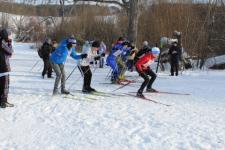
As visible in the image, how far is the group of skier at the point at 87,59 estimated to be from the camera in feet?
35.0

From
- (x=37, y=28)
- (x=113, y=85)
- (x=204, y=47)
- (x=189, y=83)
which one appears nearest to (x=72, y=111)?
(x=113, y=85)

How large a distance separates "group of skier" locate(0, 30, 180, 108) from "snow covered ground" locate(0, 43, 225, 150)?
519 millimetres

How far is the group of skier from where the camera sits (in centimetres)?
1066

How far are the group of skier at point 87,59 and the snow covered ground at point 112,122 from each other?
519mm

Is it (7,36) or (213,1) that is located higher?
(213,1)

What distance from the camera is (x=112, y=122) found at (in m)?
9.40

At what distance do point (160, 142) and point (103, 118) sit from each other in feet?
7.21

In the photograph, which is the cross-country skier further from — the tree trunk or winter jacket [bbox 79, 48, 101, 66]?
the tree trunk

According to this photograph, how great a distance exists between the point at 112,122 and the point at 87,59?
3.97 m

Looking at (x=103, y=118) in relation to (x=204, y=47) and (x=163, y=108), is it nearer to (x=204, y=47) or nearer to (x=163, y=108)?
(x=163, y=108)

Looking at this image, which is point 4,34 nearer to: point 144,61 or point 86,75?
point 86,75

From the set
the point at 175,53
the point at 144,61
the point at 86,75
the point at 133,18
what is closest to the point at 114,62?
the point at 86,75

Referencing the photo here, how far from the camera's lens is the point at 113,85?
1541cm

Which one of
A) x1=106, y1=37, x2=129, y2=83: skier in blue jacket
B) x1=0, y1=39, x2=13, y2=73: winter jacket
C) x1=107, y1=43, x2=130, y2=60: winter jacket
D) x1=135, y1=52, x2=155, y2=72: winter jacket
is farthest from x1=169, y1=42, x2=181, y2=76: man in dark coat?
x1=0, y1=39, x2=13, y2=73: winter jacket
